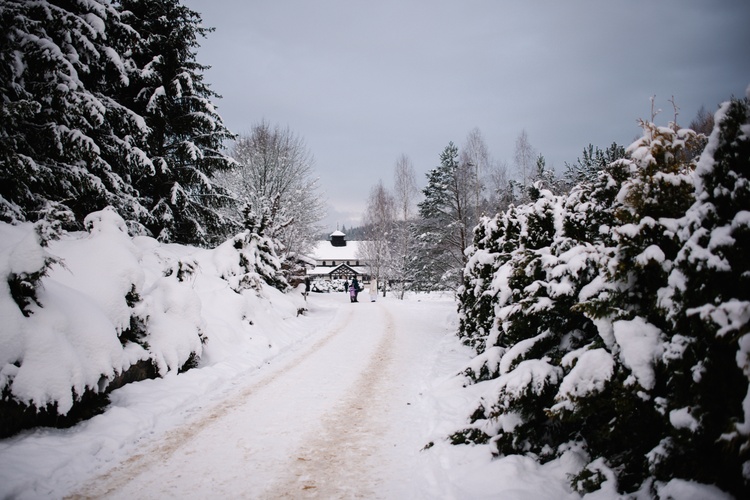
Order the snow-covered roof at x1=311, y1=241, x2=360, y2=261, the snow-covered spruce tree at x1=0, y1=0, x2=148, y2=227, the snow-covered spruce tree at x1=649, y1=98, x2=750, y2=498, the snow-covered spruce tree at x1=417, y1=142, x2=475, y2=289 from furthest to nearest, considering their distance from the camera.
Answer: the snow-covered roof at x1=311, y1=241, x2=360, y2=261 → the snow-covered spruce tree at x1=417, y1=142, x2=475, y2=289 → the snow-covered spruce tree at x1=0, y1=0, x2=148, y2=227 → the snow-covered spruce tree at x1=649, y1=98, x2=750, y2=498

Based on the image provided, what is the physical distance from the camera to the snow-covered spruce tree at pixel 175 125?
13484 mm

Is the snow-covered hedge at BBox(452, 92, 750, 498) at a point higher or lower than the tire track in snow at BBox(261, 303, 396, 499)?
higher

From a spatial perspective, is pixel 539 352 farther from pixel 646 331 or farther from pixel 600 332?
pixel 646 331

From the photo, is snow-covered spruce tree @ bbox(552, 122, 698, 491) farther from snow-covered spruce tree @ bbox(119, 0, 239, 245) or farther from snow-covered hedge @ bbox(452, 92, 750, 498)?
snow-covered spruce tree @ bbox(119, 0, 239, 245)

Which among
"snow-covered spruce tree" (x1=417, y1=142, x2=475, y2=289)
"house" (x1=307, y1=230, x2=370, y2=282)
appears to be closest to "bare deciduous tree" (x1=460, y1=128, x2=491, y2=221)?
"snow-covered spruce tree" (x1=417, y1=142, x2=475, y2=289)

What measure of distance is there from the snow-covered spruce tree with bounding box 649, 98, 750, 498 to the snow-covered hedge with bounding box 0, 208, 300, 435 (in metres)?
6.13

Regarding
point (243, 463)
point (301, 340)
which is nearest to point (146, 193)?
point (301, 340)

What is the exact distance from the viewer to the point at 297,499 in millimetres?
3289

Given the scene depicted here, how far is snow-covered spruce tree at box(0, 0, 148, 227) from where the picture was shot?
767 cm

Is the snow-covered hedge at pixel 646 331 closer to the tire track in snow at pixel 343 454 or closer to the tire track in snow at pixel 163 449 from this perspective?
the tire track in snow at pixel 343 454

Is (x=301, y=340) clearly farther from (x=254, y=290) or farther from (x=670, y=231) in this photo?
(x=670, y=231)

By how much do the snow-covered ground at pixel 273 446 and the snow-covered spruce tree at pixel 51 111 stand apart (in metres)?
5.25

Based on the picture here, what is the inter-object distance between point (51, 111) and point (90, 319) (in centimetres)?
707

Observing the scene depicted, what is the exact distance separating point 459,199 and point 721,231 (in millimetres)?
22440
